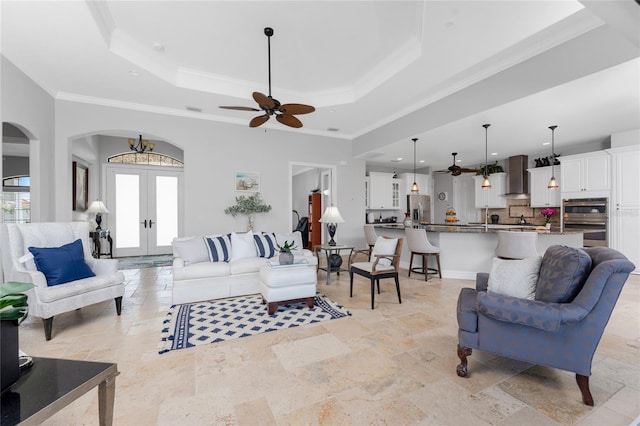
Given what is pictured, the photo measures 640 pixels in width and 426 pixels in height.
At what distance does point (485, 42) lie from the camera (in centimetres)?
315

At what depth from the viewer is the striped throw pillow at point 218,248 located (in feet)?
13.6

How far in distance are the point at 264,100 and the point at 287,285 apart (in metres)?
2.17

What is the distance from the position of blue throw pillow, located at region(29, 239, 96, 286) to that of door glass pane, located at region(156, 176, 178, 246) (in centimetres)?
473

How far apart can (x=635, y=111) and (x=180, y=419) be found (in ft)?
22.1

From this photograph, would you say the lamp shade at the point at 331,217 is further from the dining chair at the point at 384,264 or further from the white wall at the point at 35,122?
the white wall at the point at 35,122

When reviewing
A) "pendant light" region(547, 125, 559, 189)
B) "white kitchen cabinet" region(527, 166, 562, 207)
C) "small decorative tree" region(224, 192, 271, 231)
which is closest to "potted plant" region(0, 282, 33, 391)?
"small decorative tree" region(224, 192, 271, 231)

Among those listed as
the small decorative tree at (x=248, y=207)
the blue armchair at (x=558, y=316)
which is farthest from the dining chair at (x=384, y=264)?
the small decorative tree at (x=248, y=207)

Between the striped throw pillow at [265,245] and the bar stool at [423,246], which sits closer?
the striped throw pillow at [265,245]

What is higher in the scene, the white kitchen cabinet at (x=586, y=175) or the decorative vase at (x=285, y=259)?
the white kitchen cabinet at (x=586, y=175)

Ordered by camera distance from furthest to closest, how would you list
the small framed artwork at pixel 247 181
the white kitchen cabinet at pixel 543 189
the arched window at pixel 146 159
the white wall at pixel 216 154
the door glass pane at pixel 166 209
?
the door glass pane at pixel 166 209
the arched window at pixel 146 159
the white kitchen cabinet at pixel 543 189
the small framed artwork at pixel 247 181
the white wall at pixel 216 154

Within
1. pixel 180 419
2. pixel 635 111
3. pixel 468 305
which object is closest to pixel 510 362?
pixel 468 305

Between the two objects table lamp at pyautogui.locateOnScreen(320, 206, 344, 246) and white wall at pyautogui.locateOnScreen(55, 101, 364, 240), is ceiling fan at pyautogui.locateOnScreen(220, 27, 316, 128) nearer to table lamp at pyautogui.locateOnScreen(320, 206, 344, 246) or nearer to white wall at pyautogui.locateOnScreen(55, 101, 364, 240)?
table lamp at pyautogui.locateOnScreen(320, 206, 344, 246)

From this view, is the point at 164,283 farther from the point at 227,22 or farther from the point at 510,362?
the point at 510,362

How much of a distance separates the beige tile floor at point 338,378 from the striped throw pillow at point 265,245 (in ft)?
5.32
